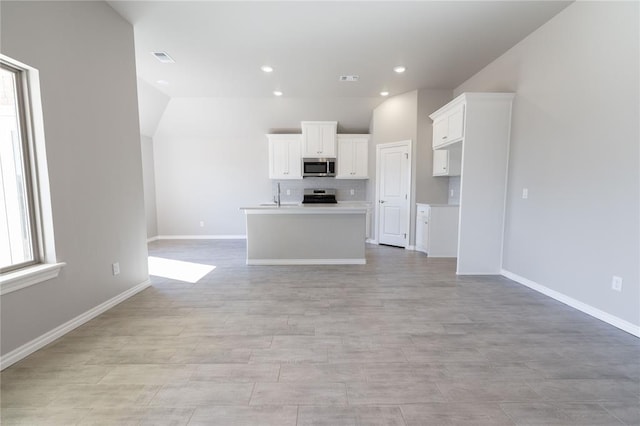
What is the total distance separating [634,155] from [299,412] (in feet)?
10.7

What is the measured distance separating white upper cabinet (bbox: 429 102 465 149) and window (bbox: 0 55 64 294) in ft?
14.6

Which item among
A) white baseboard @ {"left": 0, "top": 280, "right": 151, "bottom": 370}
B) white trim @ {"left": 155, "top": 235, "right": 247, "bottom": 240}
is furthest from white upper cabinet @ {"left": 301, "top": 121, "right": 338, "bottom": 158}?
white baseboard @ {"left": 0, "top": 280, "right": 151, "bottom": 370}

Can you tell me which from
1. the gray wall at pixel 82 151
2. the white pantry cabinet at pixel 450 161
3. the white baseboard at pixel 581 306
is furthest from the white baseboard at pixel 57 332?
the white pantry cabinet at pixel 450 161

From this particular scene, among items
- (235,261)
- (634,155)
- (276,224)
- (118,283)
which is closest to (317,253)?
(276,224)

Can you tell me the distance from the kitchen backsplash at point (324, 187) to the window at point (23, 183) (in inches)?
188

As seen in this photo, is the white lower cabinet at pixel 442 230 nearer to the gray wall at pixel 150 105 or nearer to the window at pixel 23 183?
the window at pixel 23 183

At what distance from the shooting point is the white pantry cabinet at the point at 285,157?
21.4ft

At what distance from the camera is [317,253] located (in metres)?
4.47

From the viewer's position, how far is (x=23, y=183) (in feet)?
7.00

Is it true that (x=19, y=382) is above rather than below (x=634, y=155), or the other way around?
below

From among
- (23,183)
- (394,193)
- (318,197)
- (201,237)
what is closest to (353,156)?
(318,197)

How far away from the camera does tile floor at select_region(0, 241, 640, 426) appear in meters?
1.50

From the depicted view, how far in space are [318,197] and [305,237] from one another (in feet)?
8.00

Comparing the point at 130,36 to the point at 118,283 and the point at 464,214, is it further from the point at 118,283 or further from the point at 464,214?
the point at 464,214
